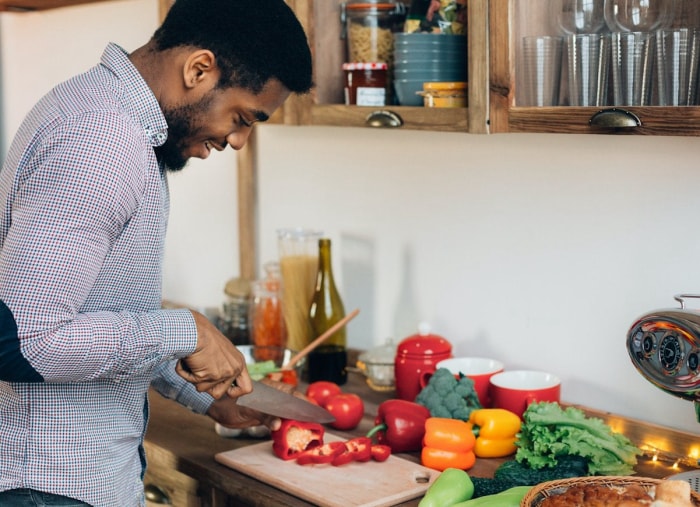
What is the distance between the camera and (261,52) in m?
1.44

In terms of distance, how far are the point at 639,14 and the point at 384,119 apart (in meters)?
0.57

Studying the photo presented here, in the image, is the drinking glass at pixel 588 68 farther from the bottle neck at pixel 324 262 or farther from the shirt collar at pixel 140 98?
the bottle neck at pixel 324 262

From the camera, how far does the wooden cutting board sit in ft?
5.50

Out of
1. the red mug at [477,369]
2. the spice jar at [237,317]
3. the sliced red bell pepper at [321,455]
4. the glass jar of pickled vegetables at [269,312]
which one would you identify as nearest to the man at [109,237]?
the sliced red bell pepper at [321,455]

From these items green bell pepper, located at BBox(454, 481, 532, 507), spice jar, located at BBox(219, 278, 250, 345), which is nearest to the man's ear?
green bell pepper, located at BBox(454, 481, 532, 507)

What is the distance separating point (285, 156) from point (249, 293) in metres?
0.38

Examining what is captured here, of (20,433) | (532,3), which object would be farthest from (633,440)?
(20,433)

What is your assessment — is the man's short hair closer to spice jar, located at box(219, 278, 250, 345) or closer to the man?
the man

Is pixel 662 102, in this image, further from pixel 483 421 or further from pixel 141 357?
pixel 141 357

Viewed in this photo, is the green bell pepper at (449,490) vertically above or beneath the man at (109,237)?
beneath

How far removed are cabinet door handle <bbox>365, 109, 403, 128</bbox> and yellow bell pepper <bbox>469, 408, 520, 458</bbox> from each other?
1.91 feet

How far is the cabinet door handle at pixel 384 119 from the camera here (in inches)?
77.2

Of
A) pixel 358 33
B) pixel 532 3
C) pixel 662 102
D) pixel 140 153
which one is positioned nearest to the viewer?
pixel 140 153

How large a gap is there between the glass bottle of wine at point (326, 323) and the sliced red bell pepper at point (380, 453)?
1.74ft
